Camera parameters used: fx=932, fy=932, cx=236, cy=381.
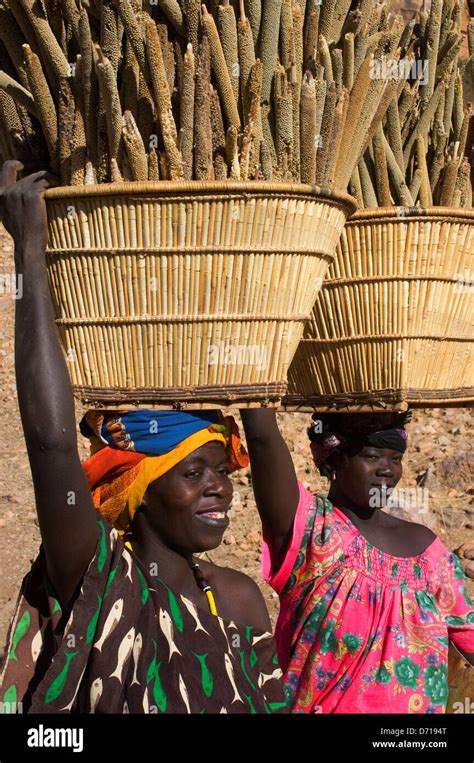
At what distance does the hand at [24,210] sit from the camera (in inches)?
63.6

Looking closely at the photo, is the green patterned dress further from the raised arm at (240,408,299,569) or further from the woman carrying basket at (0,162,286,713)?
the raised arm at (240,408,299,569)

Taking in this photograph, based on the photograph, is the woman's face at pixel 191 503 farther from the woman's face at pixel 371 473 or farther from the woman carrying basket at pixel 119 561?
the woman's face at pixel 371 473

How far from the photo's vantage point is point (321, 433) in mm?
2740

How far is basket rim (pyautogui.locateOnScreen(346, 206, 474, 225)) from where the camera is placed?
2115 millimetres

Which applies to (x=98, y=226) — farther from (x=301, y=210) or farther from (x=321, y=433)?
(x=321, y=433)

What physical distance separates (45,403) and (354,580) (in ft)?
4.37

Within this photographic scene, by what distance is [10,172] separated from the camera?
1.69 meters

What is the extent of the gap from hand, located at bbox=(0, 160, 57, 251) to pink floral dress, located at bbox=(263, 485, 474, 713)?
4.24 ft

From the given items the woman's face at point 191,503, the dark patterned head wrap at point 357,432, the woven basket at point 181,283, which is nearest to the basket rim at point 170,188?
the woven basket at point 181,283

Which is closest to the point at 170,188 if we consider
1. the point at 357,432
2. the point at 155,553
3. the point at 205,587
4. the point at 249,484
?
the point at 155,553

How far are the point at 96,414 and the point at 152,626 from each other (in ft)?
1.44

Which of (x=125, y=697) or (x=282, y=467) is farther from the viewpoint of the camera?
(x=282, y=467)

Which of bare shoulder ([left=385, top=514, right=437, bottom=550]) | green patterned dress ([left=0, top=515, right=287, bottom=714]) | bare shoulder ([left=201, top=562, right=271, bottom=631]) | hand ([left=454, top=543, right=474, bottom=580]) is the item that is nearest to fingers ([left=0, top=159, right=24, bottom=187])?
green patterned dress ([left=0, top=515, right=287, bottom=714])

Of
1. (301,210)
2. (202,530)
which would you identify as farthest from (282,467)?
(301,210)
